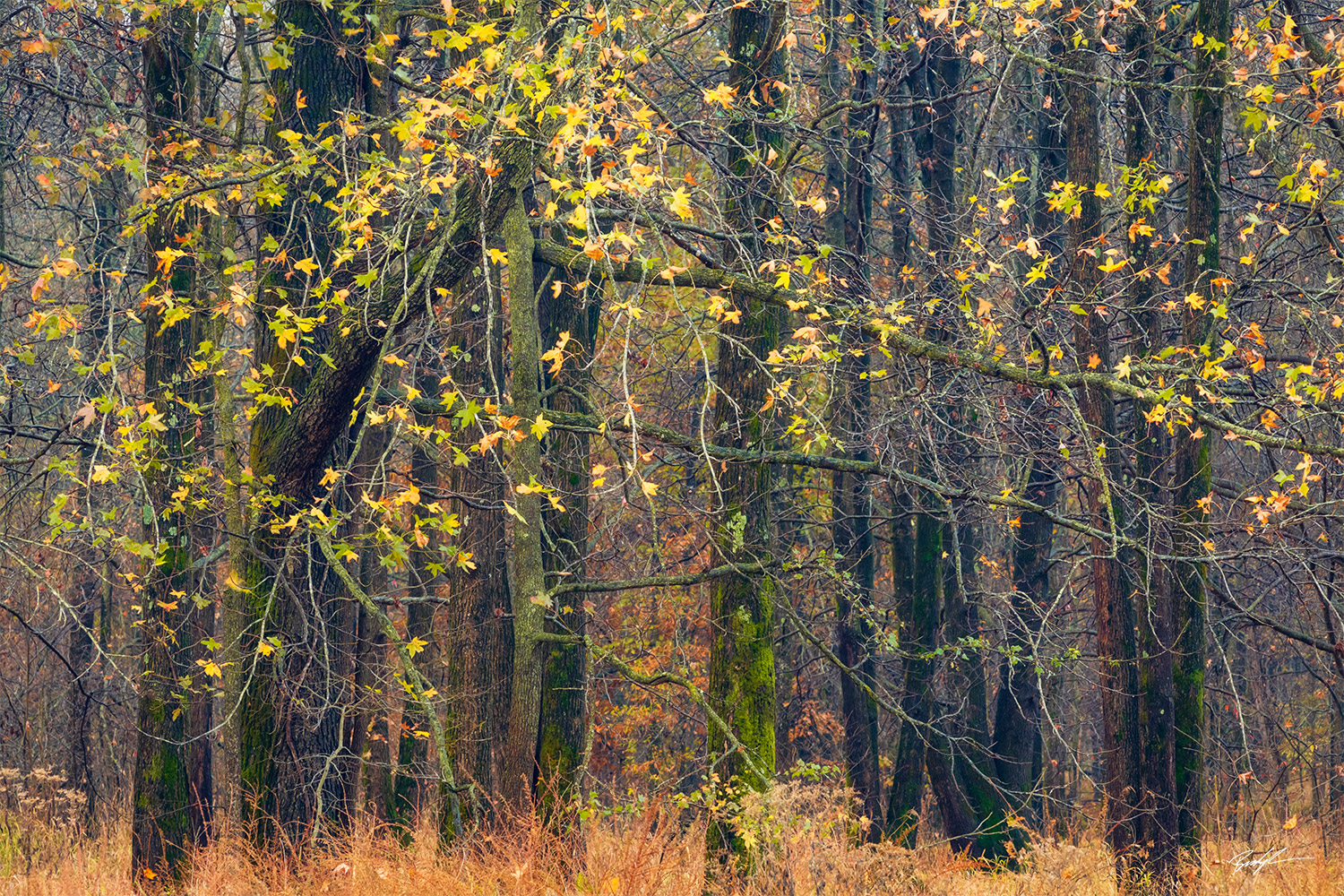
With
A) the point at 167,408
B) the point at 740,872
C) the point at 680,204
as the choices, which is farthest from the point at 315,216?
the point at 740,872

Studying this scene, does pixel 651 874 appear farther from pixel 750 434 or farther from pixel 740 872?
pixel 750 434

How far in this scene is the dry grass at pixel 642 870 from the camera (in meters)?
6.62

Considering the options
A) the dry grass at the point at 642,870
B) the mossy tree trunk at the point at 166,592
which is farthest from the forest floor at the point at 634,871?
the mossy tree trunk at the point at 166,592

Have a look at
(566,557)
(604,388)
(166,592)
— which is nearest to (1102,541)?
(604,388)

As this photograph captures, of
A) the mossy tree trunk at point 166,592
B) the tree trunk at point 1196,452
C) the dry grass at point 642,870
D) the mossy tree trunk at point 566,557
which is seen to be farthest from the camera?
the mossy tree trunk at point 566,557

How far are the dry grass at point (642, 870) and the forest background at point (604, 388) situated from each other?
3.9 inches

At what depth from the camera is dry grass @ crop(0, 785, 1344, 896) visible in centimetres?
662

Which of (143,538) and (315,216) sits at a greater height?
(315,216)

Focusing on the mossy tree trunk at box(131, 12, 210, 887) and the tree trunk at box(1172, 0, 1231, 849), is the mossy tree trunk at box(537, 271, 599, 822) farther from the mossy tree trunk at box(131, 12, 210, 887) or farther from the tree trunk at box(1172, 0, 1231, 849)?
the tree trunk at box(1172, 0, 1231, 849)

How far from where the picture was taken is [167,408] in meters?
8.82

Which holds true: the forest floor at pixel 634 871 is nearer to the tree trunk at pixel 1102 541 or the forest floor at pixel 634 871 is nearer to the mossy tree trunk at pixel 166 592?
the mossy tree trunk at pixel 166 592

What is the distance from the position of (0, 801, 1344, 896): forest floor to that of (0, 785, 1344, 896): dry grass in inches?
0.4

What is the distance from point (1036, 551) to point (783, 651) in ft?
20.6

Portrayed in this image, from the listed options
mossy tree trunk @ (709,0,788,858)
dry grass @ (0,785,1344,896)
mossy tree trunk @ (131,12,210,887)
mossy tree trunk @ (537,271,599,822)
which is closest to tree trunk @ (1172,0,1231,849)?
dry grass @ (0,785,1344,896)
